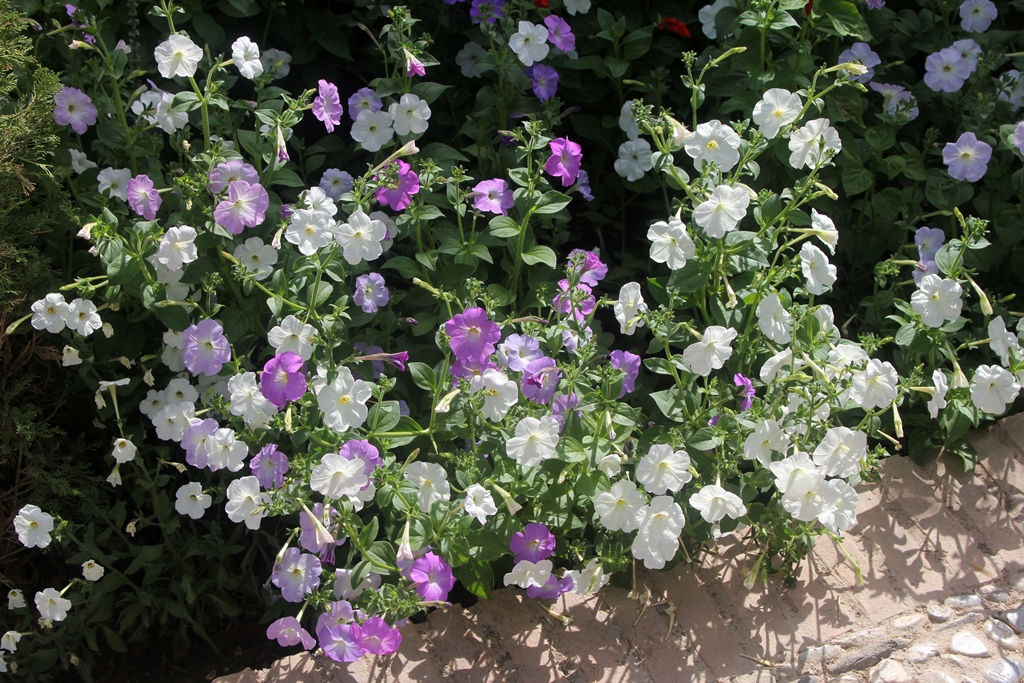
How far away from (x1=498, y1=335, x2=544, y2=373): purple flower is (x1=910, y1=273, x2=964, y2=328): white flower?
991 millimetres

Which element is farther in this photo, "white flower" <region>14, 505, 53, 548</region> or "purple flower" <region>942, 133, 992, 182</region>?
"purple flower" <region>942, 133, 992, 182</region>

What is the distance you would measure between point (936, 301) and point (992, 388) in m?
0.26

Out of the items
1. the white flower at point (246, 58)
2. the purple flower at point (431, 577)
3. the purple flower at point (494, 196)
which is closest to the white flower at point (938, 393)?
the purple flower at point (494, 196)

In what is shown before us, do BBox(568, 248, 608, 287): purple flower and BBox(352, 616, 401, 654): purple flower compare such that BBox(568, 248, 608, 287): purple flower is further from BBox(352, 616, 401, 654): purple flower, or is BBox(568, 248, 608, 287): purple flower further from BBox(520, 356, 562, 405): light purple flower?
BBox(352, 616, 401, 654): purple flower

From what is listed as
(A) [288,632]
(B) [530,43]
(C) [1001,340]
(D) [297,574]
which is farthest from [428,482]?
(C) [1001,340]

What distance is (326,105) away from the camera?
8.57ft

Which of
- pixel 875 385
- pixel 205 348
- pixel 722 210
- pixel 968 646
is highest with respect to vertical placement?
pixel 722 210

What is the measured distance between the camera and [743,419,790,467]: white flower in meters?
2.23

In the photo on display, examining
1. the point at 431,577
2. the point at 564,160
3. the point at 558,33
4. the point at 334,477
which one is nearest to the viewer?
the point at 334,477

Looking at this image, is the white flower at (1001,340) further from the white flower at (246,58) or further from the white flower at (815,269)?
the white flower at (246,58)

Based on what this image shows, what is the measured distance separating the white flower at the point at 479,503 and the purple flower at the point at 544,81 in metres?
1.27

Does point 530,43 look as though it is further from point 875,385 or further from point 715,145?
point 875,385

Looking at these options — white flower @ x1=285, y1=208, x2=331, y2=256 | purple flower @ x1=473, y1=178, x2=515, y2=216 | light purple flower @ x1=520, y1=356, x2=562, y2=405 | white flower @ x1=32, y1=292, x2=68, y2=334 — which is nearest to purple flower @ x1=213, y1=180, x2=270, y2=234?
white flower @ x1=285, y1=208, x2=331, y2=256

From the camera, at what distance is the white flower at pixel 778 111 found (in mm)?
2488
